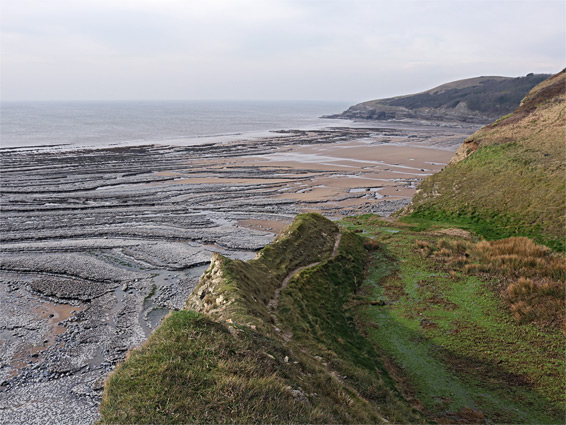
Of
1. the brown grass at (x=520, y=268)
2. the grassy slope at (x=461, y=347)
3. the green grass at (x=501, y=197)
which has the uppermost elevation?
the green grass at (x=501, y=197)

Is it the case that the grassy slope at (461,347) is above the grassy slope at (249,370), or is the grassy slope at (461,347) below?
below

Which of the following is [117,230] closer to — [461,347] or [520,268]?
[461,347]

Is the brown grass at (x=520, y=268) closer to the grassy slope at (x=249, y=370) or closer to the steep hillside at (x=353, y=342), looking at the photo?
the steep hillside at (x=353, y=342)

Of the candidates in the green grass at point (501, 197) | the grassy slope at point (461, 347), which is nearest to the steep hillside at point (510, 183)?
the green grass at point (501, 197)

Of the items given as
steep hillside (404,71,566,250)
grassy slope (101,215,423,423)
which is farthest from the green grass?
grassy slope (101,215,423,423)

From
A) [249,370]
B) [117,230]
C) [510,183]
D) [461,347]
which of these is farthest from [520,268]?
[117,230]

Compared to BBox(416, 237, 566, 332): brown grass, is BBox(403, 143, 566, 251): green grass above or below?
above

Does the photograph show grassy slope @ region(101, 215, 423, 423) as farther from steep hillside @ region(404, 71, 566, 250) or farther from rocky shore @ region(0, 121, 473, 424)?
steep hillside @ region(404, 71, 566, 250)
